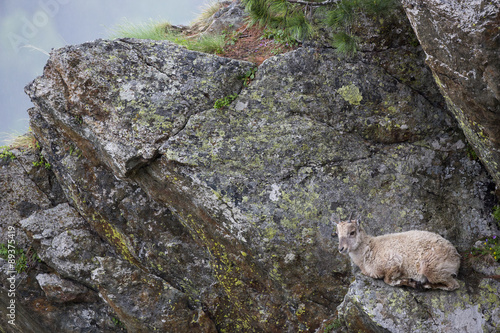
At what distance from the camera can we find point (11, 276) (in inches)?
446

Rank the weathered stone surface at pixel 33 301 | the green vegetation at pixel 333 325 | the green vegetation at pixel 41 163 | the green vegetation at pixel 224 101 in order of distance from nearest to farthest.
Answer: the green vegetation at pixel 333 325 < the green vegetation at pixel 224 101 < the weathered stone surface at pixel 33 301 < the green vegetation at pixel 41 163

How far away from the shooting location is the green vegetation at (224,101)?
9.82 metres

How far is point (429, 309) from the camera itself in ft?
21.6

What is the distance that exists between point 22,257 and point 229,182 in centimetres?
699

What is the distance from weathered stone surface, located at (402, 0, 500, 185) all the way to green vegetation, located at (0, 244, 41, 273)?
1129cm

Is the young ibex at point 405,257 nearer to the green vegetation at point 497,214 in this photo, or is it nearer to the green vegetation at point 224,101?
the green vegetation at point 497,214

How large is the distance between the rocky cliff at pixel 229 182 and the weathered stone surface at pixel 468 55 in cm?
216

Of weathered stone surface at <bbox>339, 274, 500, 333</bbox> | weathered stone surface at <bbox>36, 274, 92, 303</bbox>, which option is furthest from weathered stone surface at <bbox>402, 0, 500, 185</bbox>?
weathered stone surface at <bbox>36, 274, 92, 303</bbox>

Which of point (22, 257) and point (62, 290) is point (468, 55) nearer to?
point (62, 290)

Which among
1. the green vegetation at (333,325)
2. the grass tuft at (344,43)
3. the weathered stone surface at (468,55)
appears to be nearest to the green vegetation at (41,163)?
the grass tuft at (344,43)

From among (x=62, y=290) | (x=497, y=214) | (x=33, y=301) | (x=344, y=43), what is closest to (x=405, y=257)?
(x=497, y=214)

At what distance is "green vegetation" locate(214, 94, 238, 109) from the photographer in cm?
→ 982

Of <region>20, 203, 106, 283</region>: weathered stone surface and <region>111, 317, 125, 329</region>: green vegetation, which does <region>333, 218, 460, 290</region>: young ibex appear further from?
<region>20, 203, 106, 283</region>: weathered stone surface

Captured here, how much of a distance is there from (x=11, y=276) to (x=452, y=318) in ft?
36.3
